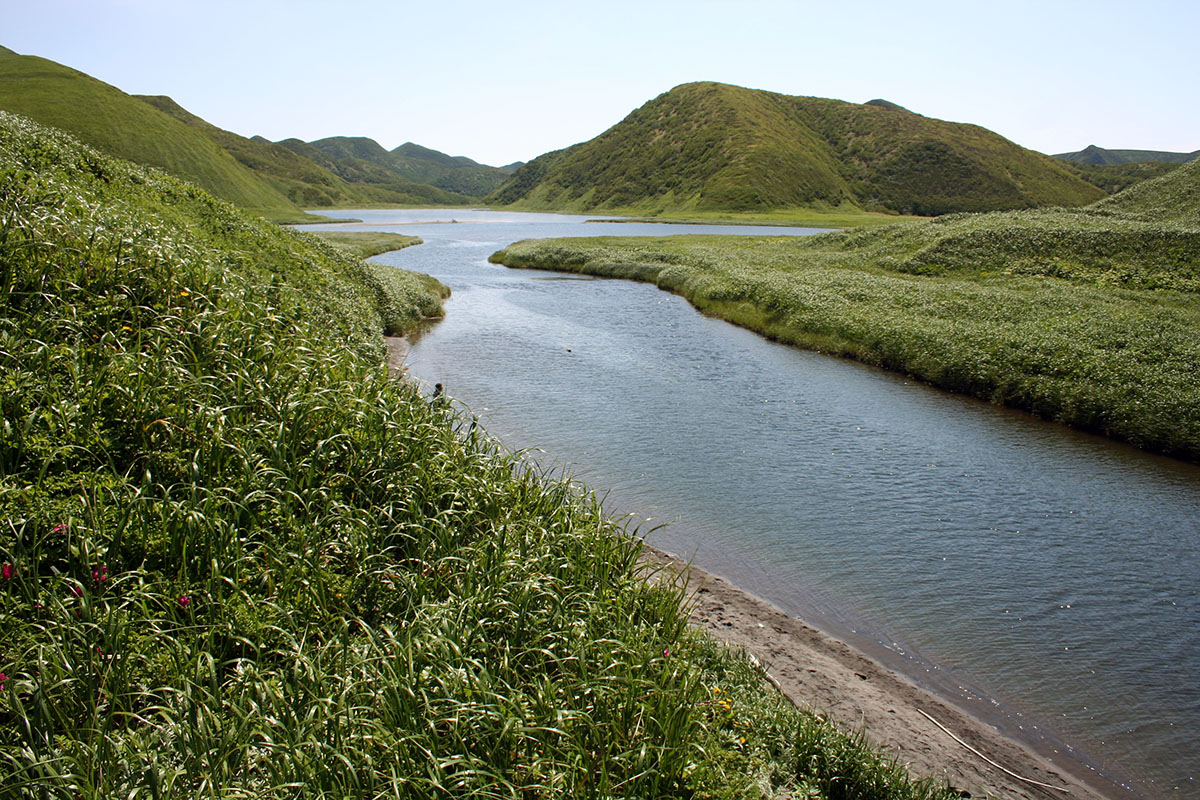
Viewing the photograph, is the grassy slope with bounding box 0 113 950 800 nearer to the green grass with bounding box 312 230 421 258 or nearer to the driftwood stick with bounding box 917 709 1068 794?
the driftwood stick with bounding box 917 709 1068 794

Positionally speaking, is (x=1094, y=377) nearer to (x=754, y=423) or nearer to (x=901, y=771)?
(x=754, y=423)

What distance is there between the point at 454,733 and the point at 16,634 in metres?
3.67

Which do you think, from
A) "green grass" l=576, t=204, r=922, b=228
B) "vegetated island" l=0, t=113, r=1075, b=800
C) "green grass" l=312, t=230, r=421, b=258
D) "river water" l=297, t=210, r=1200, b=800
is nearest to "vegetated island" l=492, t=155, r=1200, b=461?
"river water" l=297, t=210, r=1200, b=800

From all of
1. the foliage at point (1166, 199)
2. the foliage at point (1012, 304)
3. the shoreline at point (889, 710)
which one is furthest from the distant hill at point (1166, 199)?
the shoreline at point (889, 710)

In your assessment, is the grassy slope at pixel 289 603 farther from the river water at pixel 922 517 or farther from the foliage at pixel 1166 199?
the foliage at pixel 1166 199

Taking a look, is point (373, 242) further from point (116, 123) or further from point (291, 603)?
point (291, 603)

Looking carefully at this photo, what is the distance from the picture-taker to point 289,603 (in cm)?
714

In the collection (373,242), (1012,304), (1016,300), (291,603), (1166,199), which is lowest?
(291,603)

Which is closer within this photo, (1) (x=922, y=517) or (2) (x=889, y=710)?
(2) (x=889, y=710)

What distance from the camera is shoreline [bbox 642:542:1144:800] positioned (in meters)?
7.79

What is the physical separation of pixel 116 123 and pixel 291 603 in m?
111

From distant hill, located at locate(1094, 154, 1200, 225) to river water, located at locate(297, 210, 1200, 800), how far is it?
3971cm

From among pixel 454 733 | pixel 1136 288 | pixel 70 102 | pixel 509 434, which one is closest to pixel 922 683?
pixel 454 733

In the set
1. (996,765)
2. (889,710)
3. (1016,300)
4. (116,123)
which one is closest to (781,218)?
(116,123)
